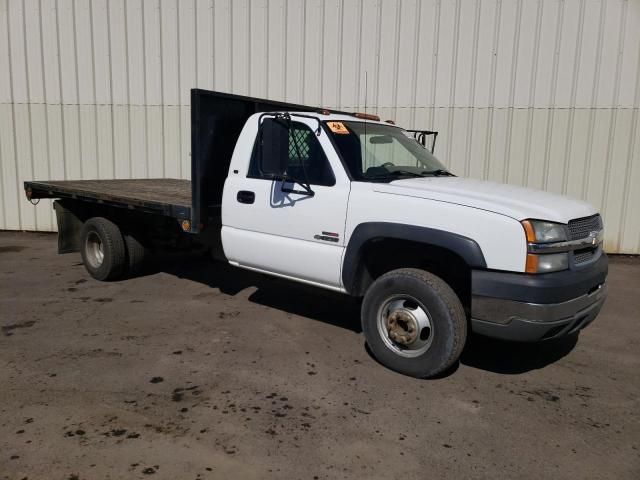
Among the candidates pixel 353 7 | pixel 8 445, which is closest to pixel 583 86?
pixel 353 7

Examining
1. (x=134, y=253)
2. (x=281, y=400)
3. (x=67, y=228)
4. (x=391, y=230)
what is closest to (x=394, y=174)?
(x=391, y=230)

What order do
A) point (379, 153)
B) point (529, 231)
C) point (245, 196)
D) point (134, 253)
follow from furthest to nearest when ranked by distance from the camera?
1. point (134, 253)
2. point (245, 196)
3. point (379, 153)
4. point (529, 231)

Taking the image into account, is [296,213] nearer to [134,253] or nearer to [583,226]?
[583,226]

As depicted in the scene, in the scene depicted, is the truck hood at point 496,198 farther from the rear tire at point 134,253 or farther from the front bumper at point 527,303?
the rear tire at point 134,253

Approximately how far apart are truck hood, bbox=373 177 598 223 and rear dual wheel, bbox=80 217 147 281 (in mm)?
3895

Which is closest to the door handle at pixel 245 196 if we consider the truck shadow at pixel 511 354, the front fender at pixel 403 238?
the front fender at pixel 403 238

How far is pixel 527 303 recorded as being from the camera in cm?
364

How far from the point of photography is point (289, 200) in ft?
15.6

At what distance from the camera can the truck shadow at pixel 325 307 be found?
4.64 meters

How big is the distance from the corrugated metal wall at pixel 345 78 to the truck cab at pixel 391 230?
13.7ft

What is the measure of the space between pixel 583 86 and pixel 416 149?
5.17 m

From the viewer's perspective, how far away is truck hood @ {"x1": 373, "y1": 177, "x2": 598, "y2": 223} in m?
3.77

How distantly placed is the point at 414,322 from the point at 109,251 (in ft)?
14.0

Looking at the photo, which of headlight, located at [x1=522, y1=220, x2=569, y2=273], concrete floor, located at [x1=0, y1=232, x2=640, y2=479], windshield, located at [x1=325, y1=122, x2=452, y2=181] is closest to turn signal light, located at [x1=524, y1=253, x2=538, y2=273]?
headlight, located at [x1=522, y1=220, x2=569, y2=273]
